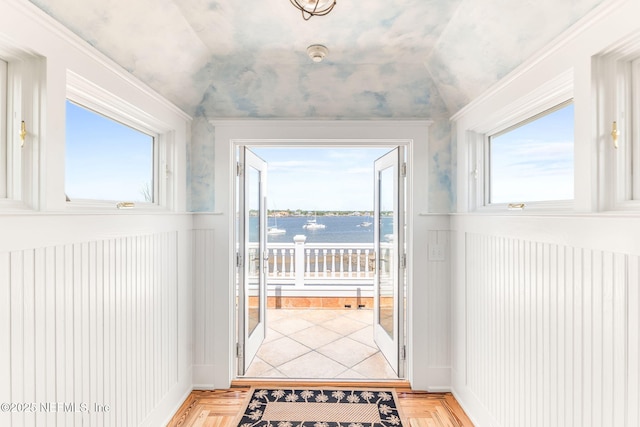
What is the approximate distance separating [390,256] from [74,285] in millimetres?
2362

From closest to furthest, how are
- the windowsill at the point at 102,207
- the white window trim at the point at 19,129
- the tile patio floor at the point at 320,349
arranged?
→ the white window trim at the point at 19,129 → the windowsill at the point at 102,207 → the tile patio floor at the point at 320,349

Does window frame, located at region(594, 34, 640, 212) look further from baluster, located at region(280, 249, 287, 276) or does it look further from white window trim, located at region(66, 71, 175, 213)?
baluster, located at region(280, 249, 287, 276)

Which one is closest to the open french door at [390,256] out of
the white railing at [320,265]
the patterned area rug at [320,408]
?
the patterned area rug at [320,408]

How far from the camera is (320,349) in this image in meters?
3.48

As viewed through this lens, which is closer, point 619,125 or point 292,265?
point 619,125

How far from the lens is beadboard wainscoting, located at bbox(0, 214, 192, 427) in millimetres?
1161

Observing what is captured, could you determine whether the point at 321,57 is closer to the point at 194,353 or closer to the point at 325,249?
the point at 194,353

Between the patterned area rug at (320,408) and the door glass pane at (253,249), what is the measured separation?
689mm

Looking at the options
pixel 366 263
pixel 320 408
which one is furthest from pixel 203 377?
pixel 366 263

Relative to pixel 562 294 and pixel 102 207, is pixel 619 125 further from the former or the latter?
pixel 102 207

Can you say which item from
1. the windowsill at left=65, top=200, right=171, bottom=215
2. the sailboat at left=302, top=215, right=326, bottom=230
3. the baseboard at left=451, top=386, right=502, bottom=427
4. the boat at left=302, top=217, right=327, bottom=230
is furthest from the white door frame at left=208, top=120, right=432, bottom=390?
the boat at left=302, top=217, right=327, bottom=230

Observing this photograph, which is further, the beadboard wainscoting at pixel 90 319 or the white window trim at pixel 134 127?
the white window trim at pixel 134 127

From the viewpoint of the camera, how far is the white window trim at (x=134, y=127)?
1.56 metres

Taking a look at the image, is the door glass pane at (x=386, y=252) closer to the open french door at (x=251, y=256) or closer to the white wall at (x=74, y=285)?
the open french door at (x=251, y=256)
